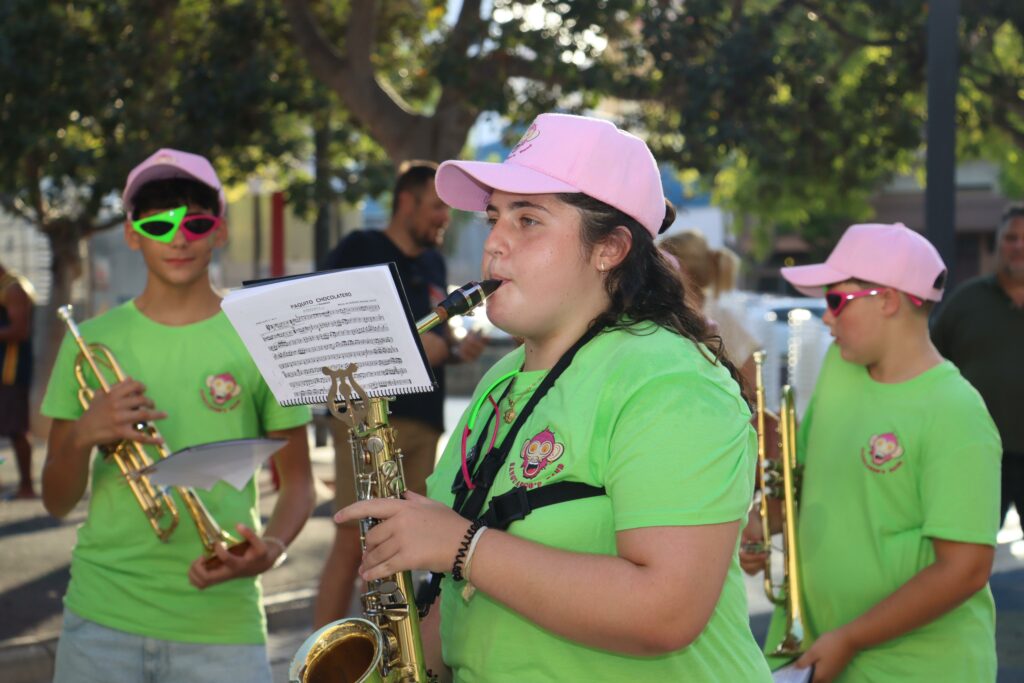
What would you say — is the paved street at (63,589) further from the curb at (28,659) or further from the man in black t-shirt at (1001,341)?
the man in black t-shirt at (1001,341)

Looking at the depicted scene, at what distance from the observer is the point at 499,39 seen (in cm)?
988

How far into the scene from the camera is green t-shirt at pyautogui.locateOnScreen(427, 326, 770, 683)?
2.10m

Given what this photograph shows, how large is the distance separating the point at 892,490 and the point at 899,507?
5 cm

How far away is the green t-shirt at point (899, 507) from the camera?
10.7ft

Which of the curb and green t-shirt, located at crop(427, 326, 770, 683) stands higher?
green t-shirt, located at crop(427, 326, 770, 683)

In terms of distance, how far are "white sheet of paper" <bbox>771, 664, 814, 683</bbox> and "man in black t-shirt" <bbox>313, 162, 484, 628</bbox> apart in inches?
117

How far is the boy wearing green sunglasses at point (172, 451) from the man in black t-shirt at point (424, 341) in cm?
221

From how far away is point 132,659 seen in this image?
A: 3457 mm

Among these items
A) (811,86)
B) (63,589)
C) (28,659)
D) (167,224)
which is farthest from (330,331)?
(811,86)

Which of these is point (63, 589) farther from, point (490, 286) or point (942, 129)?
point (490, 286)

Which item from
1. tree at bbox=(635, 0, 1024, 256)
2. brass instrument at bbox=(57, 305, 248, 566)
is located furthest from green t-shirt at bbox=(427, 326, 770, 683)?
tree at bbox=(635, 0, 1024, 256)

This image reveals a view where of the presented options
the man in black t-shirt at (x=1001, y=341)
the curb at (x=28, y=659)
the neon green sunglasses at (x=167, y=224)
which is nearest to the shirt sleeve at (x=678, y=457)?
the neon green sunglasses at (x=167, y=224)

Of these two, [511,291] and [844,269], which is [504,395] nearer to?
[511,291]

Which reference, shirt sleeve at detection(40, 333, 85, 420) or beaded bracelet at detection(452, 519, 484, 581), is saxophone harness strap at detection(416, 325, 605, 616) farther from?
shirt sleeve at detection(40, 333, 85, 420)
